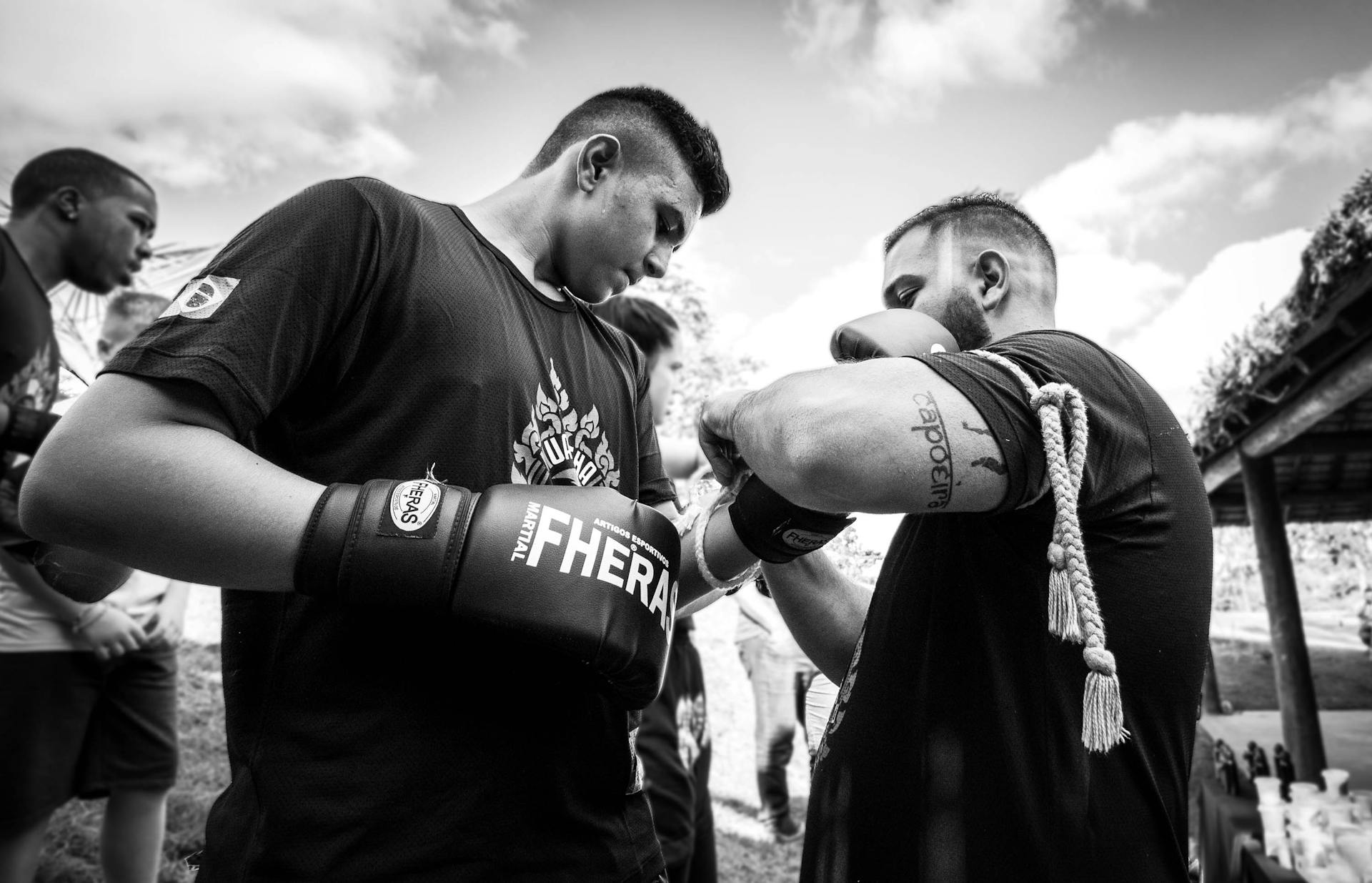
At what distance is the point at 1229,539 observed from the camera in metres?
16.4

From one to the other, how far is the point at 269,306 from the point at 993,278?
134 centimetres

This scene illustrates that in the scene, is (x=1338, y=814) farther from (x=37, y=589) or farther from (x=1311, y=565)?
(x=1311, y=565)

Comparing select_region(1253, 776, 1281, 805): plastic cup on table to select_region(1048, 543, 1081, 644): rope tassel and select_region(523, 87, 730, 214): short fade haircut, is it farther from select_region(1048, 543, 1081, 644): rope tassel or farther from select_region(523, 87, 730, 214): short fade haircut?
select_region(523, 87, 730, 214): short fade haircut

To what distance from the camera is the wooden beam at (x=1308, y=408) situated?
391cm

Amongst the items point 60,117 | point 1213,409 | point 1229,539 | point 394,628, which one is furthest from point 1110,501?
point 1229,539

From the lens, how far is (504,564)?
0.91 metres

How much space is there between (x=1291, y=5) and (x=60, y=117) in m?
17.5

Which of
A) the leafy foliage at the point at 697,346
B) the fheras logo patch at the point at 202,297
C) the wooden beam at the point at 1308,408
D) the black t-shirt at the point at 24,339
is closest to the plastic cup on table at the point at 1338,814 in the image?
the wooden beam at the point at 1308,408

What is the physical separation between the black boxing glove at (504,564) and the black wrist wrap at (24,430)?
1720 mm

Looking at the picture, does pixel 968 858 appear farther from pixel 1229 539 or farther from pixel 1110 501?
pixel 1229 539

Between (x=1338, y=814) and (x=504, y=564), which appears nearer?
(x=504, y=564)

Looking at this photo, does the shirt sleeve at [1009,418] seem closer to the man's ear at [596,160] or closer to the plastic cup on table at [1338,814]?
the man's ear at [596,160]

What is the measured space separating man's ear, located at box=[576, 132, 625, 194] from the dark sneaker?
5556 mm

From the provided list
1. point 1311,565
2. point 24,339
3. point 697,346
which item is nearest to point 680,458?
point 24,339
